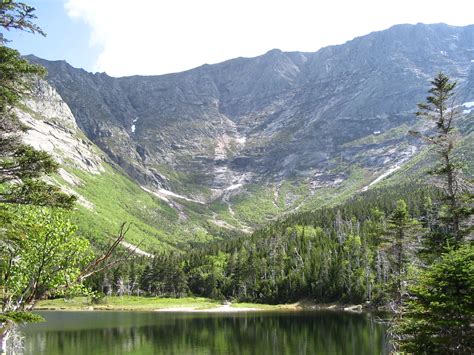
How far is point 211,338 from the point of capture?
7581 centimetres

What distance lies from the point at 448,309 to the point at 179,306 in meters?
147

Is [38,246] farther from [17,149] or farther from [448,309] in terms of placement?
[448,309]

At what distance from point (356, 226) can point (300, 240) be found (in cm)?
2637

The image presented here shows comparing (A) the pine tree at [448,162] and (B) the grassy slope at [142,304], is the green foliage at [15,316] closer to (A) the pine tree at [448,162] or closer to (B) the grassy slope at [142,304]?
(A) the pine tree at [448,162]

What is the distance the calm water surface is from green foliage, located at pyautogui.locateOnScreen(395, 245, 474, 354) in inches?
1373

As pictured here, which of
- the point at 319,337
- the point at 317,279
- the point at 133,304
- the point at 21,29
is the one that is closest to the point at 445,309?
the point at 21,29

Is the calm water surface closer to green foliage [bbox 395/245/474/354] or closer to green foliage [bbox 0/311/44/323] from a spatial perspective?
green foliage [bbox 395/245/474/354]

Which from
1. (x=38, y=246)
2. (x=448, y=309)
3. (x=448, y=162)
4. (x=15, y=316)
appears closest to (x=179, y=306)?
(x=448, y=162)

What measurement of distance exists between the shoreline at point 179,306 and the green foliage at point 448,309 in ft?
376

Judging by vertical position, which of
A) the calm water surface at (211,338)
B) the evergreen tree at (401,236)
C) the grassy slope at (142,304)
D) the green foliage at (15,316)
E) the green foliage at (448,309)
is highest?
the evergreen tree at (401,236)

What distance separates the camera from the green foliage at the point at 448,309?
67.1ft

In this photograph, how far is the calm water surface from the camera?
62625 mm

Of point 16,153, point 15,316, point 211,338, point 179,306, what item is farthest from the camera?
point 179,306

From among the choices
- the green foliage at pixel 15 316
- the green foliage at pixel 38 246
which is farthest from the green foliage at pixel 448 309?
the green foliage at pixel 15 316
